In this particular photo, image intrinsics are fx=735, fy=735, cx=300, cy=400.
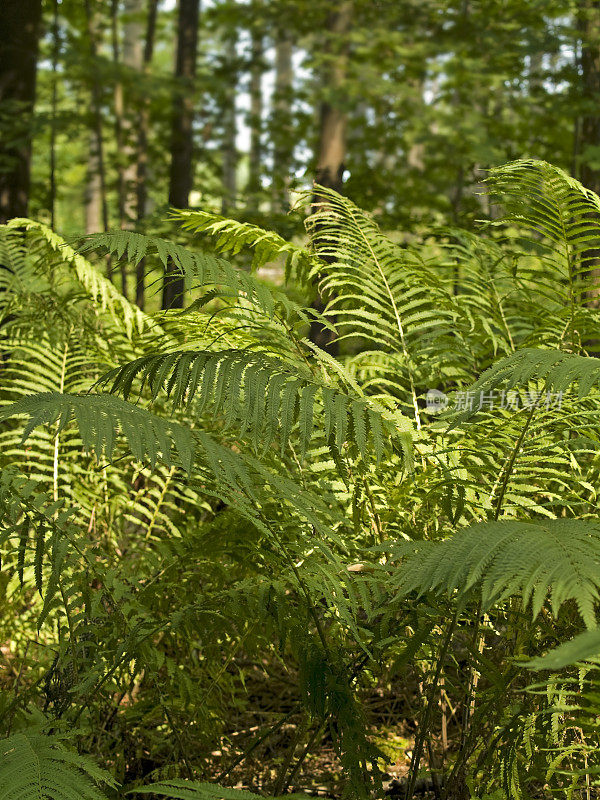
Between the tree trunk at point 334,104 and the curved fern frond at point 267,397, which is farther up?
the tree trunk at point 334,104

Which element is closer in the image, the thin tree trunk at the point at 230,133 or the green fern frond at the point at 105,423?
the green fern frond at the point at 105,423

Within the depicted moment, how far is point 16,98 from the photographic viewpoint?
16.6ft

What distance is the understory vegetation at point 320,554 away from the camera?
4.04 ft

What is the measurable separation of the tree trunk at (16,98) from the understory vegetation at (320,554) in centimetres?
255

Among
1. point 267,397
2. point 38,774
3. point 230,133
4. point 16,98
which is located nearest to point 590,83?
point 16,98

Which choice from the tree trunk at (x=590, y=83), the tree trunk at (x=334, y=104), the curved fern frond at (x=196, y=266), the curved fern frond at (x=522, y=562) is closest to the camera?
the curved fern frond at (x=522, y=562)

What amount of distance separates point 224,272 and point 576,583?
3.50 ft

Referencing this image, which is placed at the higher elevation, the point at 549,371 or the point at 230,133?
the point at 230,133

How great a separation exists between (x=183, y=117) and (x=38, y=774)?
597cm

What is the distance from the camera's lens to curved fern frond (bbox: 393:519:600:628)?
0.99 m

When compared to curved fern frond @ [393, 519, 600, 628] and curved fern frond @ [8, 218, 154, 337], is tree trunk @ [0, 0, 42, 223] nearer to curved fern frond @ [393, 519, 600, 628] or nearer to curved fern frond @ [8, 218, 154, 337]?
curved fern frond @ [8, 218, 154, 337]

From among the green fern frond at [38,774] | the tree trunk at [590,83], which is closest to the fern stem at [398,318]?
the green fern frond at [38,774]

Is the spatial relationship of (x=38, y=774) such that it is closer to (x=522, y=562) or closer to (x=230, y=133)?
(x=522, y=562)

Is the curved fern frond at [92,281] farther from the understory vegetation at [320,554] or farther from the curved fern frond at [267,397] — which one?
the curved fern frond at [267,397]
